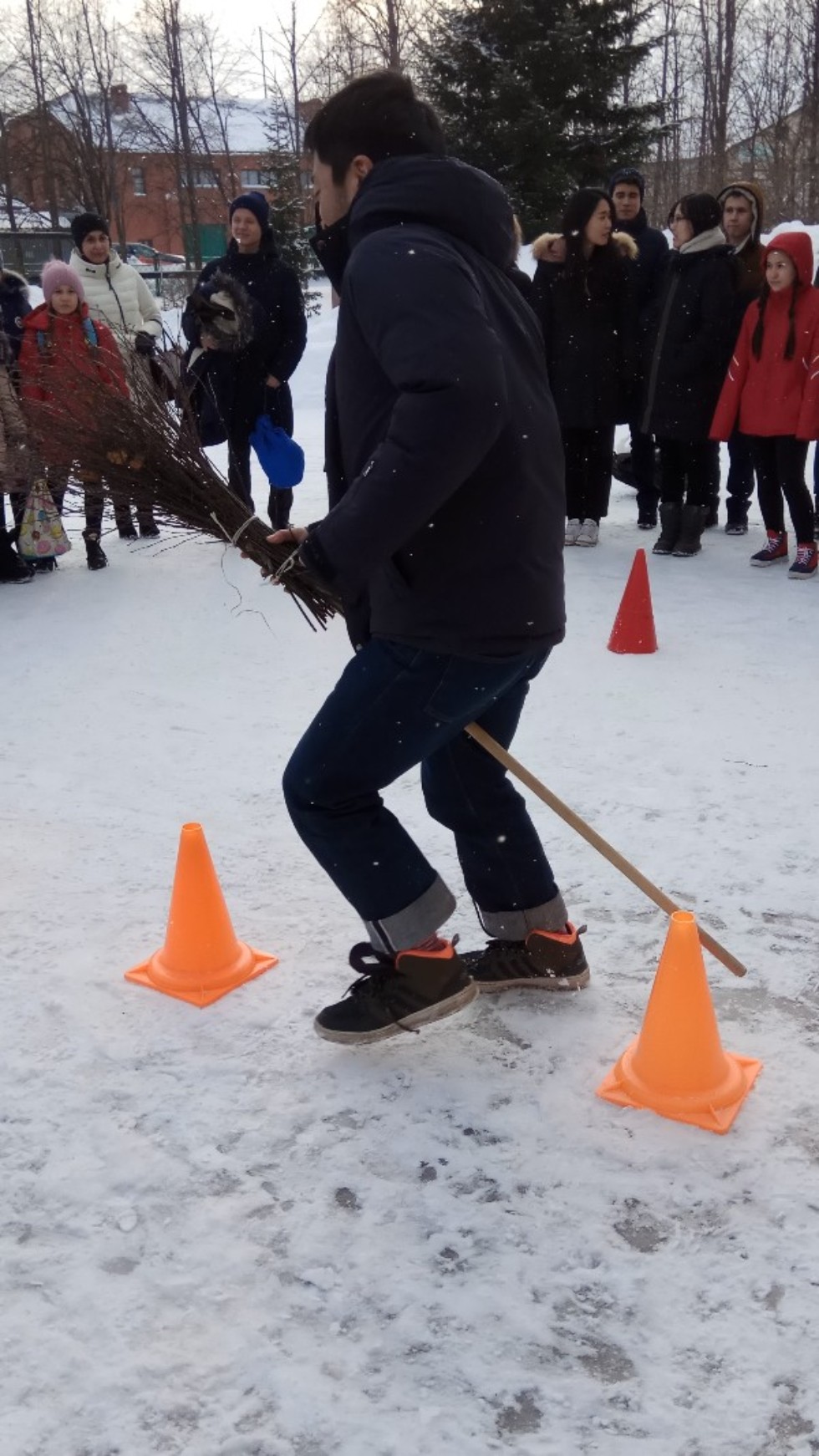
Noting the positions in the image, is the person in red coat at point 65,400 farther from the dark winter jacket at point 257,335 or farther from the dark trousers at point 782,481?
the dark trousers at point 782,481

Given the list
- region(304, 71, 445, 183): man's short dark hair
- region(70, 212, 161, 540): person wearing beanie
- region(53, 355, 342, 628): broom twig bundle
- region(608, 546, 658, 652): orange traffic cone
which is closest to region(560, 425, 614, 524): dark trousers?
region(608, 546, 658, 652): orange traffic cone

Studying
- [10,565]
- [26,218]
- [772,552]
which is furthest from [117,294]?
[26,218]

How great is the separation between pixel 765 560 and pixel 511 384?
4979 mm

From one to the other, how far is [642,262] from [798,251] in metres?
1.21

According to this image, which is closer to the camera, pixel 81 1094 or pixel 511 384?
pixel 511 384

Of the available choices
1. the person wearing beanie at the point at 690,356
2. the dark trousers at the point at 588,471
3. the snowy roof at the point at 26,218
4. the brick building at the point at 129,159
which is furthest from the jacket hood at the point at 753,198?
the snowy roof at the point at 26,218

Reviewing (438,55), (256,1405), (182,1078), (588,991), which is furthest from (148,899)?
(438,55)

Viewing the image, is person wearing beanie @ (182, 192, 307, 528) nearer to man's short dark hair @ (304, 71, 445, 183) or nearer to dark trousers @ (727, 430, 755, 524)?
dark trousers @ (727, 430, 755, 524)

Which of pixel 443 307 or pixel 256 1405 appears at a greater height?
pixel 443 307

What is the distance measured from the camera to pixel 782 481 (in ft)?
21.6

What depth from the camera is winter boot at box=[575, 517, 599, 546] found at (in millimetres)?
7316

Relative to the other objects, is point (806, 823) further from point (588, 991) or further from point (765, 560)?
point (765, 560)

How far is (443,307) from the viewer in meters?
1.95

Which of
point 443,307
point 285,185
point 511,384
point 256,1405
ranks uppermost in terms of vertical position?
point 285,185
